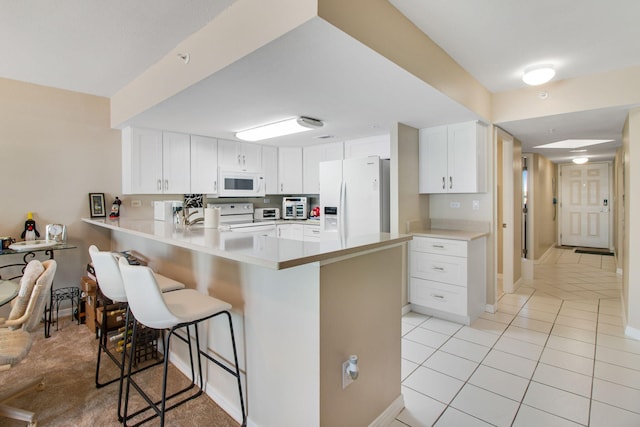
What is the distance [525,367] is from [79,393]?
314cm

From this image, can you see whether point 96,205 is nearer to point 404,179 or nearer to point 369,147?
point 369,147

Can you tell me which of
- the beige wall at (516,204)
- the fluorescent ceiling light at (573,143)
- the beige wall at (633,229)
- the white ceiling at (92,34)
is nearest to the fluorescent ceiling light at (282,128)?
the white ceiling at (92,34)

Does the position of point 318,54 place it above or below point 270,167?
above

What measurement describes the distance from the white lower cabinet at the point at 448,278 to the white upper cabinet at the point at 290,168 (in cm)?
225

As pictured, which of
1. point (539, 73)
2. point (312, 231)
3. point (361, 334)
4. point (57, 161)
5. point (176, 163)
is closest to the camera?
point (361, 334)

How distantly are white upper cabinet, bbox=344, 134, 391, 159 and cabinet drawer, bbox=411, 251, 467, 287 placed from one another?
1326 millimetres

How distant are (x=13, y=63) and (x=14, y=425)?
9.20 ft

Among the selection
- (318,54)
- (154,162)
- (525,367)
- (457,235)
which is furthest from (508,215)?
(154,162)

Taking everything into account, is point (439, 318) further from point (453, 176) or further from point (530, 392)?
point (453, 176)

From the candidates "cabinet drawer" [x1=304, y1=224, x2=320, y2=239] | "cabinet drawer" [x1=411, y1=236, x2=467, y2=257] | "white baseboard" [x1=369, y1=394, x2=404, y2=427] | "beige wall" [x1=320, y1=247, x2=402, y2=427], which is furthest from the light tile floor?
"cabinet drawer" [x1=304, y1=224, x2=320, y2=239]

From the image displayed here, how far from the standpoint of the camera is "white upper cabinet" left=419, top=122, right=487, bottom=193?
330cm

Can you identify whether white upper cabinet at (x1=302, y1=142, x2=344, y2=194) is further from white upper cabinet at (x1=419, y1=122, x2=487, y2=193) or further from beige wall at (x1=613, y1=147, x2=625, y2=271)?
beige wall at (x1=613, y1=147, x2=625, y2=271)

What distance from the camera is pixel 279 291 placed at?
157cm

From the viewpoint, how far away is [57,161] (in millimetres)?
3391
